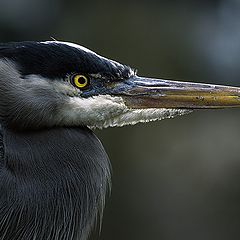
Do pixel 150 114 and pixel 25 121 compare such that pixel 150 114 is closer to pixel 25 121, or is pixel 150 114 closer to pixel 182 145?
pixel 25 121

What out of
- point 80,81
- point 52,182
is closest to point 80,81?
point 80,81

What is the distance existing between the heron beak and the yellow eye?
0.44ft

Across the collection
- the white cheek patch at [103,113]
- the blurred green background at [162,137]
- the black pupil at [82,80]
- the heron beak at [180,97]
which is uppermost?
the black pupil at [82,80]

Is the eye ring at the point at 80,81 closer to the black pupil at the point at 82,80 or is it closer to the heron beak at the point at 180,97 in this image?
the black pupil at the point at 82,80

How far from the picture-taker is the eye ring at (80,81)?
2080 millimetres

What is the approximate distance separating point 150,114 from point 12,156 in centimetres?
50

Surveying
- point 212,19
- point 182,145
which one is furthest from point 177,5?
point 182,145

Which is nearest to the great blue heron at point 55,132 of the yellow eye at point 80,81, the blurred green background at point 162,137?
the yellow eye at point 80,81

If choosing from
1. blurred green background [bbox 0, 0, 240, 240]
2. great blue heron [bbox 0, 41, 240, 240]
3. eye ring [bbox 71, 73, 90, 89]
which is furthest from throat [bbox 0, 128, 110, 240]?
blurred green background [bbox 0, 0, 240, 240]

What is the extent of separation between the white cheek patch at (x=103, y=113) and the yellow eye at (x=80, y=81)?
1.7 inches

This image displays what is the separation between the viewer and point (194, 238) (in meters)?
5.50

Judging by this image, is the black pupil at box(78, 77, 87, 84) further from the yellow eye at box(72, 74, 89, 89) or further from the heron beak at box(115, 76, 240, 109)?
the heron beak at box(115, 76, 240, 109)

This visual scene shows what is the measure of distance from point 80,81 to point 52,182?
1.08ft

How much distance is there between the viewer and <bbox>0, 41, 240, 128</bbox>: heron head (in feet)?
6.63
